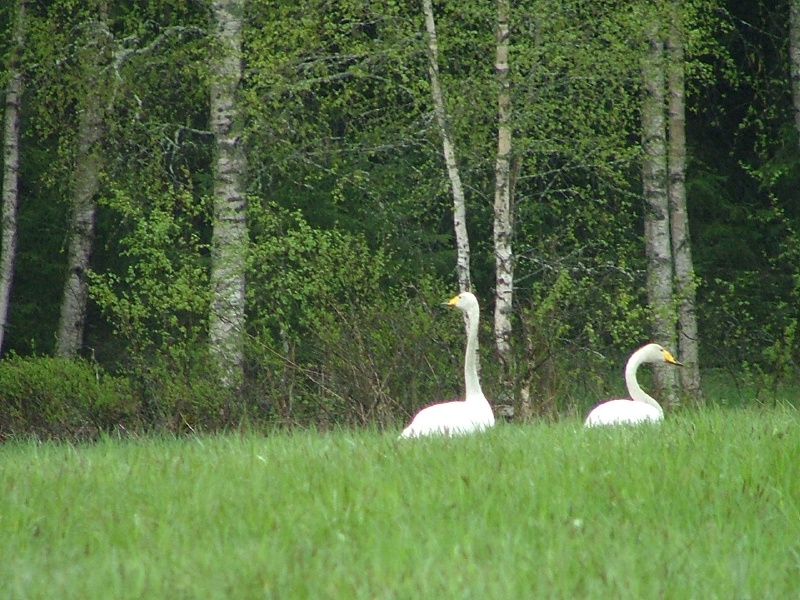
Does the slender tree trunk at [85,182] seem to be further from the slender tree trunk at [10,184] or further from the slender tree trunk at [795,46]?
the slender tree trunk at [795,46]

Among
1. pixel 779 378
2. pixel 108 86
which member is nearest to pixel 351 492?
pixel 779 378

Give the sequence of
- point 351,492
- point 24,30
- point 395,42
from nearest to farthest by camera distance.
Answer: point 351,492, point 395,42, point 24,30

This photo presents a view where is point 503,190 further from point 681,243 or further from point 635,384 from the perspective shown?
point 681,243

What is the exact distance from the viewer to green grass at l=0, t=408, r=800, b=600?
4.30 metres

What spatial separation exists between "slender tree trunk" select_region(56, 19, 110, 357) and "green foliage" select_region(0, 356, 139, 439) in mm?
2550

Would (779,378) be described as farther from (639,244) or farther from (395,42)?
(639,244)

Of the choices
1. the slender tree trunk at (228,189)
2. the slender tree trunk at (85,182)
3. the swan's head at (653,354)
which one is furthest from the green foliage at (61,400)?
the swan's head at (653,354)

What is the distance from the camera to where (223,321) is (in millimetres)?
13094

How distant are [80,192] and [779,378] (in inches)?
386

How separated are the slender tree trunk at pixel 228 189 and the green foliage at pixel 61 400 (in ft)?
3.85

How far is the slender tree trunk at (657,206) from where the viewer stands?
45.1 feet

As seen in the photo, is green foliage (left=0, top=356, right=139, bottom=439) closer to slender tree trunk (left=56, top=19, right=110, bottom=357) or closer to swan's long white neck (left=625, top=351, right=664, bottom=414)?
slender tree trunk (left=56, top=19, right=110, bottom=357)

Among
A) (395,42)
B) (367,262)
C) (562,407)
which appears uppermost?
(395,42)

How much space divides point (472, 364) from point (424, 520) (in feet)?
17.4
